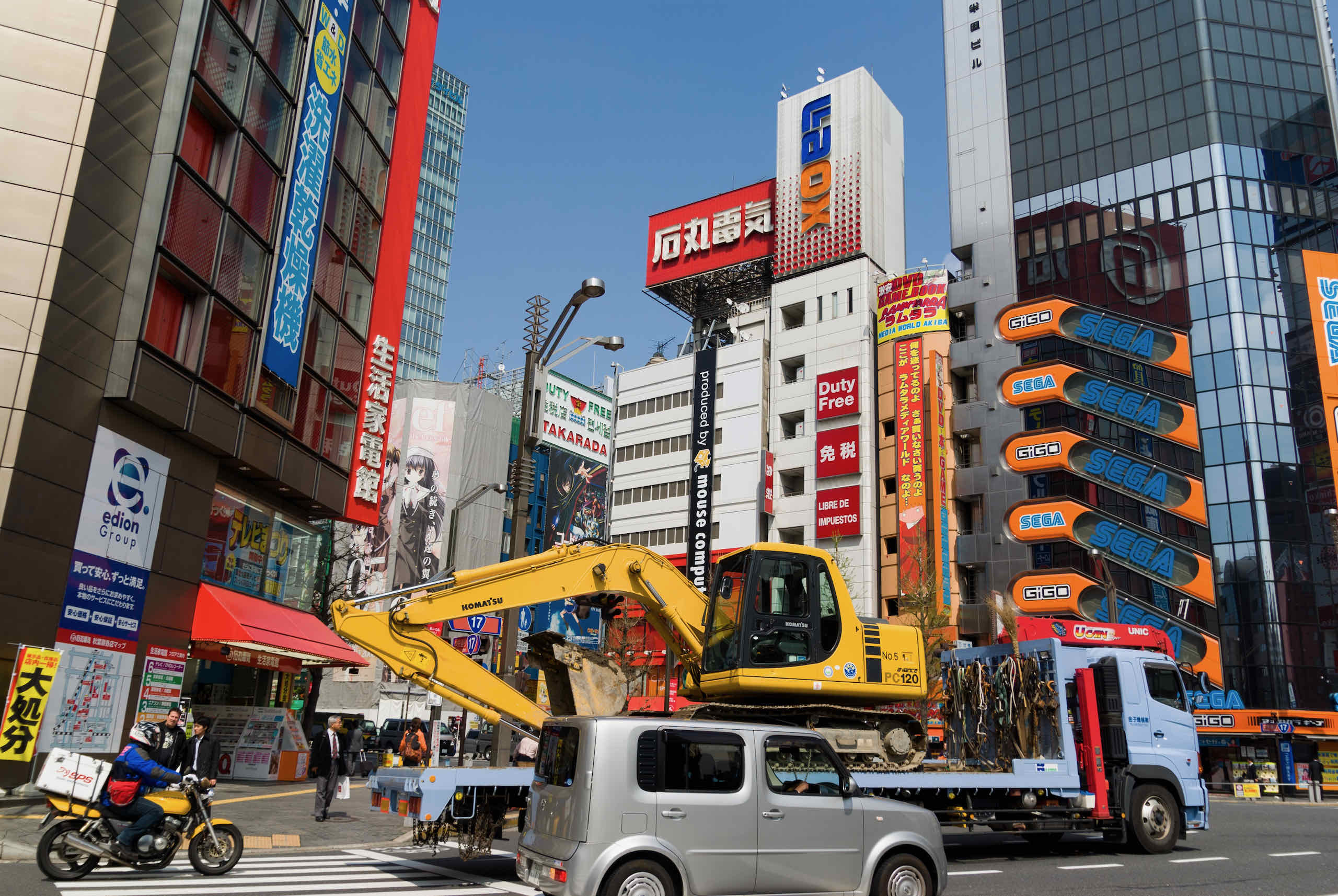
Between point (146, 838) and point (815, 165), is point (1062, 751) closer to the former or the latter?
point (146, 838)

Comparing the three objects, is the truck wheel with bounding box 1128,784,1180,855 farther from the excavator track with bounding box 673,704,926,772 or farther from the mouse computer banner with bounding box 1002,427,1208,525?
the mouse computer banner with bounding box 1002,427,1208,525

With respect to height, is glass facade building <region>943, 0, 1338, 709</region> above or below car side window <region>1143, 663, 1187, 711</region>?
above

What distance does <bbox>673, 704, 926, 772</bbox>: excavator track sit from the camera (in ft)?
42.0

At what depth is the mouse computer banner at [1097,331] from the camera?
169 ft

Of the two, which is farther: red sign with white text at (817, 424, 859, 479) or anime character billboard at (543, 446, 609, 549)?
anime character billboard at (543, 446, 609, 549)

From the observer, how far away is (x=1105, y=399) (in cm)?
5156

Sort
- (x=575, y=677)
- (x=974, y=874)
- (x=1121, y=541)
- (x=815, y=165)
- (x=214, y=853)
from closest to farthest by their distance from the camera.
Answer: (x=214, y=853), (x=974, y=874), (x=575, y=677), (x=1121, y=541), (x=815, y=165)

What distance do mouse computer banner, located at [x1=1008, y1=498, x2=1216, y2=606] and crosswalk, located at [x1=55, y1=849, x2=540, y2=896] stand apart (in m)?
44.2

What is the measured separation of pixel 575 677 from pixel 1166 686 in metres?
9.50

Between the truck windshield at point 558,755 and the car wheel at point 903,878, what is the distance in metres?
3.31

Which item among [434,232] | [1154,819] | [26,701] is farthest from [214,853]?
[434,232]

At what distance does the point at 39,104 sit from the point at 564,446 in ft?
196

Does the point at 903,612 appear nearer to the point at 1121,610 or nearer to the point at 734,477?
the point at 1121,610

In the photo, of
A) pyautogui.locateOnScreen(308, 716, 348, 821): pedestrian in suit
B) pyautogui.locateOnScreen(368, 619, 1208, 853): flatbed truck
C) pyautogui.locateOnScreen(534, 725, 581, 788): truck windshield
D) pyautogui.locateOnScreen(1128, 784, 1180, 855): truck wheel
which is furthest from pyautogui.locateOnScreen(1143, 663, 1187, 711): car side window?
pyautogui.locateOnScreen(308, 716, 348, 821): pedestrian in suit
